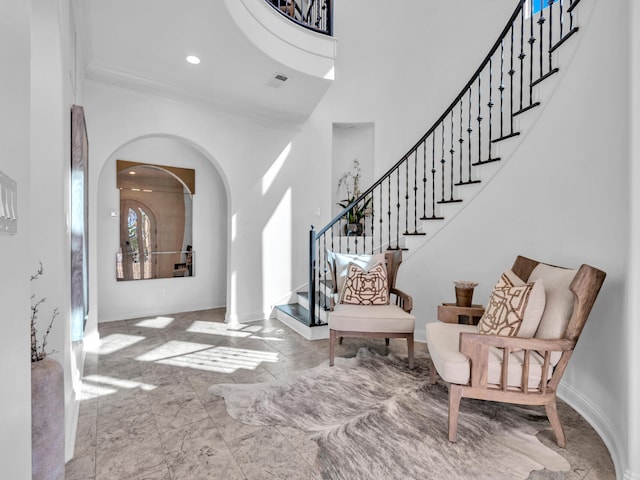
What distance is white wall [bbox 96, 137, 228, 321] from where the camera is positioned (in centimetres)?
440

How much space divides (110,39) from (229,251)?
100 inches

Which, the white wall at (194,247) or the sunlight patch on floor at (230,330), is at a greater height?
the white wall at (194,247)

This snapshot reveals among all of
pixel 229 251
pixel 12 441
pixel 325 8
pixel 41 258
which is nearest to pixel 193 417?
pixel 41 258

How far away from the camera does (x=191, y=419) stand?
220 cm

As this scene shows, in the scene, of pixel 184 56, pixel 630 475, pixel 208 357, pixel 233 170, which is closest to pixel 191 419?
pixel 208 357

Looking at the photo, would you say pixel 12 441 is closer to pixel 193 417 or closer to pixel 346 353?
pixel 193 417

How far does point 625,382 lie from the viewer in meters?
1.78

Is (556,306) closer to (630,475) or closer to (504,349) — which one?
(504,349)

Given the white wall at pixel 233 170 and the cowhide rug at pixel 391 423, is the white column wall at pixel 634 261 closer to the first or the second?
the cowhide rug at pixel 391 423

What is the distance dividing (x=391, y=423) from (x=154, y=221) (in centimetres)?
411

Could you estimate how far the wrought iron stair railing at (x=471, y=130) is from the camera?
3410 mm

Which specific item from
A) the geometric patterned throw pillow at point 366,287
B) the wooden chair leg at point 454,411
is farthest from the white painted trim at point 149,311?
the wooden chair leg at point 454,411

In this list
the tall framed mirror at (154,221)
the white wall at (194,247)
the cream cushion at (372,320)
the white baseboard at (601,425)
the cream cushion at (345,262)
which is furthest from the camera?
the tall framed mirror at (154,221)

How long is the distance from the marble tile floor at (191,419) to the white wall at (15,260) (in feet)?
3.25
